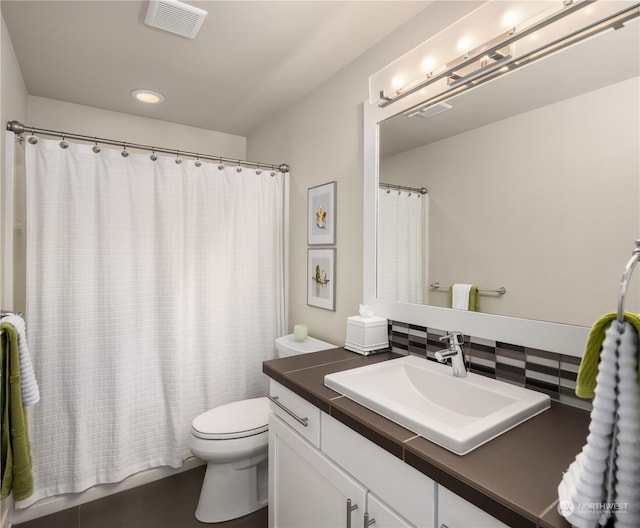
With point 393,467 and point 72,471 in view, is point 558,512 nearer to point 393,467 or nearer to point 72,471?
point 393,467

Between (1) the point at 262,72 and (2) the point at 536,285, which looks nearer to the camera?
(2) the point at 536,285

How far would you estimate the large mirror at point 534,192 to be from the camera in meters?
1.06

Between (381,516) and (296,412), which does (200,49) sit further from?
(381,516)

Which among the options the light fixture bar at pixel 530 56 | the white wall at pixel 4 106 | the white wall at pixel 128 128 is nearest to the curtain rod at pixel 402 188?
the light fixture bar at pixel 530 56

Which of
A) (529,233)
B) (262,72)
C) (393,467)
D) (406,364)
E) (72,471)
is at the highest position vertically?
(262,72)

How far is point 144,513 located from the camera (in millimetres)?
1979

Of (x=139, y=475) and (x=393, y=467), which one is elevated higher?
(x=393, y=467)

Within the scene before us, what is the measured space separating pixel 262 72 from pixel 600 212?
190cm

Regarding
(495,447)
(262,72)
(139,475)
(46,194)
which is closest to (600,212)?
(495,447)

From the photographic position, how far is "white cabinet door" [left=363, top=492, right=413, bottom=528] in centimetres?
97

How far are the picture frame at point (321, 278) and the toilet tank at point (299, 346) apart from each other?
0.71 feet

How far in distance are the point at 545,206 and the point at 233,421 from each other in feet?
5.82

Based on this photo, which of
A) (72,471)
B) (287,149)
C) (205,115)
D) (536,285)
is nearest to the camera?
(536,285)

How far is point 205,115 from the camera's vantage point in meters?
2.93
